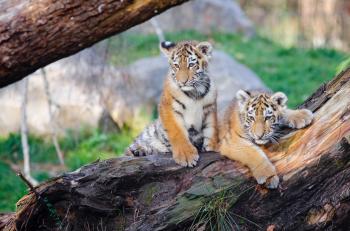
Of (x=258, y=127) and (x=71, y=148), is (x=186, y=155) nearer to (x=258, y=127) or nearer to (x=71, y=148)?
(x=258, y=127)

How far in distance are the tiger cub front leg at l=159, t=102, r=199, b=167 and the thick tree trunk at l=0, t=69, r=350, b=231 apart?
0.27 ft

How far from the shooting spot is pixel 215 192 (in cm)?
496

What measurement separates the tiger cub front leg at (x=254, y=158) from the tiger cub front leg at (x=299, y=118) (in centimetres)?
30

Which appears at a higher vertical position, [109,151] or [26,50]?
[26,50]

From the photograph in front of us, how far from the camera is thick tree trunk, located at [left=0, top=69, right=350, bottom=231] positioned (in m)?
4.72

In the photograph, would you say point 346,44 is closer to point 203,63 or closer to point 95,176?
point 203,63

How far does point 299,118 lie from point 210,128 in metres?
1.02

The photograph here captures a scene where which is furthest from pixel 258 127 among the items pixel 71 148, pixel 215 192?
pixel 71 148

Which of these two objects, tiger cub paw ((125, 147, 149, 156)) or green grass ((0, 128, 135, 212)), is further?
green grass ((0, 128, 135, 212))

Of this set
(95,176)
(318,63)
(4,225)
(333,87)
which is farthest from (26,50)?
(318,63)

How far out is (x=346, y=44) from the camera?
57.9ft

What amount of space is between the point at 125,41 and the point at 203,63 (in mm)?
4353

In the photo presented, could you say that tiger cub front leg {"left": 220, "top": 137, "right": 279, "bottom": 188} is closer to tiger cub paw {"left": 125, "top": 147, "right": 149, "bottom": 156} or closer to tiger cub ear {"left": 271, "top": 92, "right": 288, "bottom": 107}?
tiger cub ear {"left": 271, "top": 92, "right": 288, "bottom": 107}

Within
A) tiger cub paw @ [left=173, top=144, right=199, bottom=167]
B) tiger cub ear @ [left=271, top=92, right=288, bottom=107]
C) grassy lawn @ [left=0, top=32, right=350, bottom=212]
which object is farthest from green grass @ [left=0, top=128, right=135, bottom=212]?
tiger cub ear @ [left=271, top=92, right=288, bottom=107]
